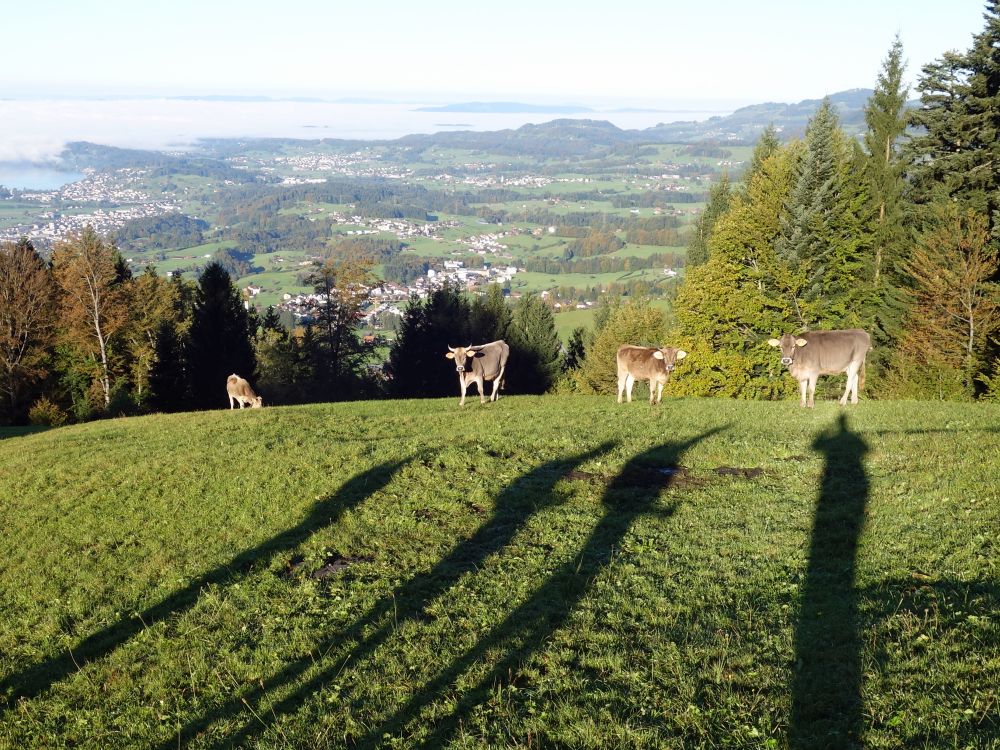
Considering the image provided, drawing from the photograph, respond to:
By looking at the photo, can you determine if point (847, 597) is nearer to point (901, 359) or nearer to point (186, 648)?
point (186, 648)

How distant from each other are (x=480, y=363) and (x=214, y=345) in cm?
3342

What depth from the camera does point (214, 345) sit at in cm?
5316

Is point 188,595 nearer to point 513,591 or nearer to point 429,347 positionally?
point 513,591

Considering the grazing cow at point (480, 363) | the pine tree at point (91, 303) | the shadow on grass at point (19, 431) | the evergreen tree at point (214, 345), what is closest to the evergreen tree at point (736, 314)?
the grazing cow at point (480, 363)

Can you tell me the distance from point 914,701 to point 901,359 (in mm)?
34115

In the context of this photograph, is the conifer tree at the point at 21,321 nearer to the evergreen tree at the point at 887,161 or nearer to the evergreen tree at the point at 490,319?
the evergreen tree at the point at 490,319

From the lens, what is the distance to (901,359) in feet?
119

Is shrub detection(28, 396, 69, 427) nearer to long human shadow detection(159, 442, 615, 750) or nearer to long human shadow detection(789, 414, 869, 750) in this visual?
long human shadow detection(159, 442, 615, 750)

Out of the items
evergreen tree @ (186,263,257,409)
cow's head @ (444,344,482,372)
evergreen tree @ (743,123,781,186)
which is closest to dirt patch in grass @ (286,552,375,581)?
cow's head @ (444,344,482,372)

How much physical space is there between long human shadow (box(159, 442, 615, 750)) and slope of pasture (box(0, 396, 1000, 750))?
56 mm

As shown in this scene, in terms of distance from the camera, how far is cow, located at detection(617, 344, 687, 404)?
81.0 feet

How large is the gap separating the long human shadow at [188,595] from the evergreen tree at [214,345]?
40.6m

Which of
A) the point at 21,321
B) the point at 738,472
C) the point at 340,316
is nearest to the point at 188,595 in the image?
the point at 738,472

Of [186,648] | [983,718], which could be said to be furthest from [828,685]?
[186,648]
